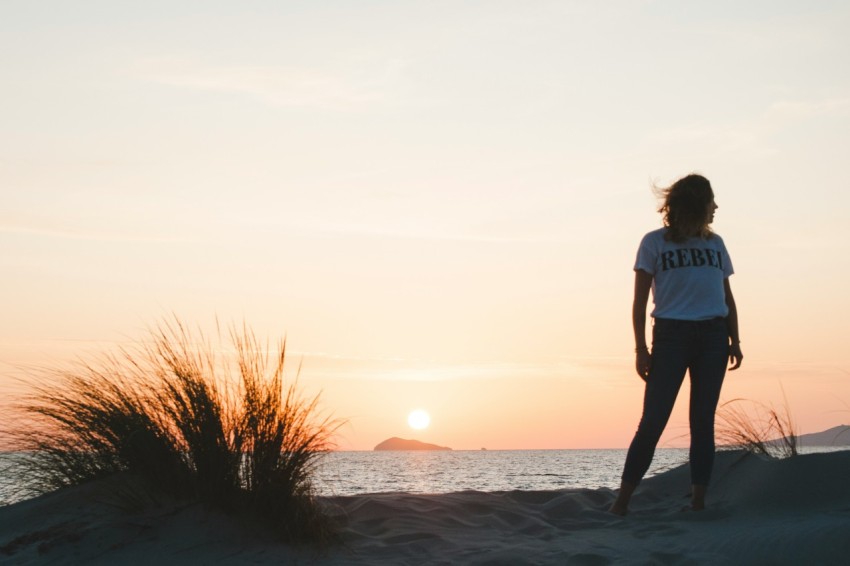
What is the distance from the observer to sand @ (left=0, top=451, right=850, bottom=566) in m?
3.68

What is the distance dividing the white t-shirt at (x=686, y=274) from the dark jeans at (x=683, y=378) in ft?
0.23

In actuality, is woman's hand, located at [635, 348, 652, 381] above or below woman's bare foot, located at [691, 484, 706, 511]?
above

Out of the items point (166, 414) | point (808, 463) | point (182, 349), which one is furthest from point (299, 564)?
point (808, 463)

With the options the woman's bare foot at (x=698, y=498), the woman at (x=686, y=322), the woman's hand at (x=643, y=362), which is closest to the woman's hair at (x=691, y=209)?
the woman at (x=686, y=322)

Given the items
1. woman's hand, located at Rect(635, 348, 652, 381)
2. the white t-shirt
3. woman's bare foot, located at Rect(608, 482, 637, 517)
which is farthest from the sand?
the white t-shirt

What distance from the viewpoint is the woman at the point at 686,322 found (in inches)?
185

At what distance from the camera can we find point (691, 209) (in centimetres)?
479

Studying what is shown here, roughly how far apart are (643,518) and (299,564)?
7.17ft

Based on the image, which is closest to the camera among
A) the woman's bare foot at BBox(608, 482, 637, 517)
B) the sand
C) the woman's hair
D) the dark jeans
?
the sand

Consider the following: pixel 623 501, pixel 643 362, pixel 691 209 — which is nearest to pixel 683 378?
pixel 643 362

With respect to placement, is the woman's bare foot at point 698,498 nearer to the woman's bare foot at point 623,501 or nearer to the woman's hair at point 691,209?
the woman's bare foot at point 623,501

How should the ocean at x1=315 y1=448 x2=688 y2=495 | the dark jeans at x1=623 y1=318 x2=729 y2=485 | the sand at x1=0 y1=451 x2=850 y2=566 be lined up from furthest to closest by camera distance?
the ocean at x1=315 y1=448 x2=688 y2=495 < the dark jeans at x1=623 y1=318 x2=729 y2=485 < the sand at x1=0 y1=451 x2=850 y2=566

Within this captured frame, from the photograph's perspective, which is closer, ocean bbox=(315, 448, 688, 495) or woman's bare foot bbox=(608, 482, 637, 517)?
woman's bare foot bbox=(608, 482, 637, 517)

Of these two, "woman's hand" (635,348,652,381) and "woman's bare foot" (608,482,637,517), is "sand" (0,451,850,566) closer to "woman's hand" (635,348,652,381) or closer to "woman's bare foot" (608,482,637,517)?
"woman's bare foot" (608,482,637,517)
